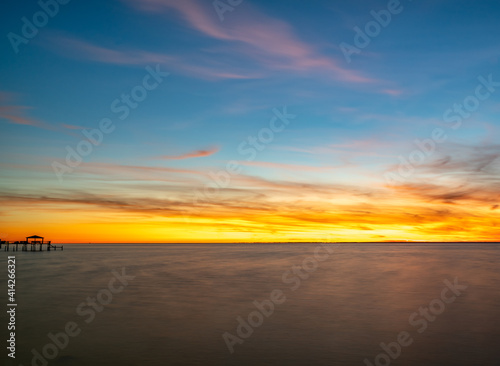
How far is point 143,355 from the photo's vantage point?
19609 mm

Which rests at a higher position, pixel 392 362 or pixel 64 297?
pixel 64 297

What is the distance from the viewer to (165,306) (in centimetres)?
3145

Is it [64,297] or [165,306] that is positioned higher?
[64,297]

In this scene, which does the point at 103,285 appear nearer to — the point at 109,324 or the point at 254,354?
the point at 109,324

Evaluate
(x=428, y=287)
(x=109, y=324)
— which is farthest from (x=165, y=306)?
(x=428, y=287)

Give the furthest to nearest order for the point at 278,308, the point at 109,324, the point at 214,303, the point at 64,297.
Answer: the point at 64,297, the point at 214,303, the point at 278,308, the point at 109,324

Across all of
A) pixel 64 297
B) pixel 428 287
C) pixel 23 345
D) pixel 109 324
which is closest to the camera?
pixel 23 345

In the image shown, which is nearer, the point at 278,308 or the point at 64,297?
the point at 278,308

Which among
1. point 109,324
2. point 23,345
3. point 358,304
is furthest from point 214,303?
point 23,345

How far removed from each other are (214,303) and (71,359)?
1522 cm

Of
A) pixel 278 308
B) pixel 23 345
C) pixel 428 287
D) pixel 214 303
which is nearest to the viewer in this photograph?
pixel 23 345

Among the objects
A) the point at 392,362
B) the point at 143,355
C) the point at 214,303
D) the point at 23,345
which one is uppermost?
the point at 214,303

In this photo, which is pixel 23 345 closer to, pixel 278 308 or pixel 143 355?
pixel 143 355

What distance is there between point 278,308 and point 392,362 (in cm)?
1313
